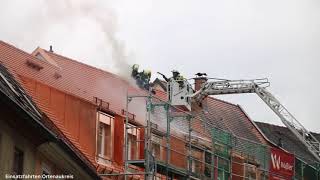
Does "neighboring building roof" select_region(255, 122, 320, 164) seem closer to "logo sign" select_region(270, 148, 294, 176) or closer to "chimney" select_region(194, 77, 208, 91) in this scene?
"chimney" select_region(194, 77, 208, 91)

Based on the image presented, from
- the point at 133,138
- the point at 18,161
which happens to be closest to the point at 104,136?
the point at 133,138

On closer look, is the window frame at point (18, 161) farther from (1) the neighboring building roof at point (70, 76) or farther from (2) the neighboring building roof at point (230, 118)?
(2) the neighboring building roof at point (230, 118)

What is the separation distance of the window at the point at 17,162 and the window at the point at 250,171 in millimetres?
18970

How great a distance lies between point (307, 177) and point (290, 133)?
13.6 metres

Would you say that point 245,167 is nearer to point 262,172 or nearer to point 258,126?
point 262,172

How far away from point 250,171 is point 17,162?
20.1 meters

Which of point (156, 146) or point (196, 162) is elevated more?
point (156, 146)

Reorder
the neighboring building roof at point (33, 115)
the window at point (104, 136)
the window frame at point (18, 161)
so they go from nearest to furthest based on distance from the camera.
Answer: the neighboring building roof at point (33, 115) → the window frame at point (18, 161) → the window at point (104, 136)

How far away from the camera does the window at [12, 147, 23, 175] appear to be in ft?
83.1

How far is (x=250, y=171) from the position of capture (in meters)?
44.2

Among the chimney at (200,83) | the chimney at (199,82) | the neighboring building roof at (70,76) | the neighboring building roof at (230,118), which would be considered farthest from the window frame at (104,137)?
the chimney at (199,82)

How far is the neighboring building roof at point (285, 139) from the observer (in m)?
59.8

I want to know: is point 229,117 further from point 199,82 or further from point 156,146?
point 156,146

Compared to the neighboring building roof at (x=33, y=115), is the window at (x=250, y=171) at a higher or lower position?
higher
